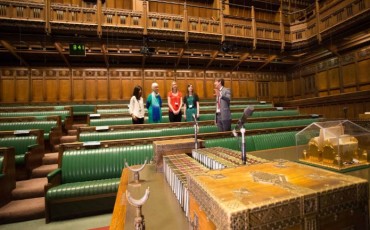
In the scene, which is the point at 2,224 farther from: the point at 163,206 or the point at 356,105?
the point at 356,105

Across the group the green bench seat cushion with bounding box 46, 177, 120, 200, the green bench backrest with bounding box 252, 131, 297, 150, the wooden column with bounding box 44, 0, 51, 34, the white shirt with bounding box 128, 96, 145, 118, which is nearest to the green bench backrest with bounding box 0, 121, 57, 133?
the white shirt with bounding box 128, 96, 145, 118

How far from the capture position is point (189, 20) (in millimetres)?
8070

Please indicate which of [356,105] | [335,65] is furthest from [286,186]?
[335,65]

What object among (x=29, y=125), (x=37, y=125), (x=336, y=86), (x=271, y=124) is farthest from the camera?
(x=336, y=86)

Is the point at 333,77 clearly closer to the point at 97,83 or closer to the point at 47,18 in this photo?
the point at 97,83

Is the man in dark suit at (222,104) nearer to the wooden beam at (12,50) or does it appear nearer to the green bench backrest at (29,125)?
the green bench backrest at (29,125)

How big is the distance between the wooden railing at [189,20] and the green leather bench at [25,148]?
4703 millimetres

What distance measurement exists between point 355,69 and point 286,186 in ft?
32.6

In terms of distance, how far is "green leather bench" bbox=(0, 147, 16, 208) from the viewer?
2771 mm

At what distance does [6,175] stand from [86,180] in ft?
3.72

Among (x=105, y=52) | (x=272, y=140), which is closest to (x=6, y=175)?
(x=272, y=140)

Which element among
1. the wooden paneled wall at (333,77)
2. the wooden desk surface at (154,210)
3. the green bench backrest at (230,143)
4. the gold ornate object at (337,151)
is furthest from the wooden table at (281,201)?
the wooden paneled wall at (333,77)

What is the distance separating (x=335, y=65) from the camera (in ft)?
28.2

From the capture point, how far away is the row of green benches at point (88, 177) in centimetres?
264
